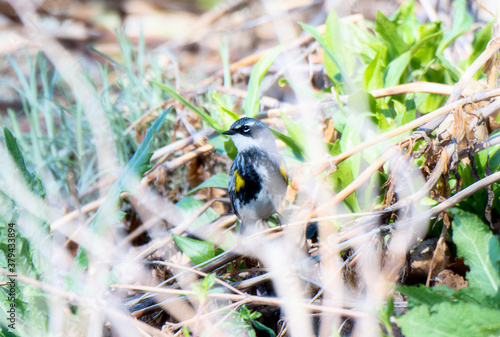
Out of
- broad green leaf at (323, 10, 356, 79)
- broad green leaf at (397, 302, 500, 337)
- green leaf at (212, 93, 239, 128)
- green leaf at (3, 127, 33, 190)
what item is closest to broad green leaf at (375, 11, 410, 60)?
broad green leaf at (323, 10, 356, 79)

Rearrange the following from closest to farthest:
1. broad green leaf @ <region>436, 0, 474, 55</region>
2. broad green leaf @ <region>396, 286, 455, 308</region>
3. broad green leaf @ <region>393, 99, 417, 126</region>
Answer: broad green leaf @ <region>396, 286, 455, 308</region>, broad green leaf @ <region>393, 99, 417, 126</region>, broad green leaf @ <region>436, 0, 474, 55</region>

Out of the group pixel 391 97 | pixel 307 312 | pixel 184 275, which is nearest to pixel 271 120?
pixel 391 97

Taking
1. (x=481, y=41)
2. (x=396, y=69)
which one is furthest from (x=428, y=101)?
(x=481, y=41)

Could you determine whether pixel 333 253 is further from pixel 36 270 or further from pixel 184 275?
pixel 36 270

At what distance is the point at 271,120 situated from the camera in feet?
10.6

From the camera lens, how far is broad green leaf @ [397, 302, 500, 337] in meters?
1.50

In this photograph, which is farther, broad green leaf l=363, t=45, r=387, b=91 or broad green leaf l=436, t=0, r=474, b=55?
broad green leaf l=436, t=0, r=474, b=55

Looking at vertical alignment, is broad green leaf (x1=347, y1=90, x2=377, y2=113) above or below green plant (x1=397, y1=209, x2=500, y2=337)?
above

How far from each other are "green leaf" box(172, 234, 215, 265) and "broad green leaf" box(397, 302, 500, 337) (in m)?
1.10

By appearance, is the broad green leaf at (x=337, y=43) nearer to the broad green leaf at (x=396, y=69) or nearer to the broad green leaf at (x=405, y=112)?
the broad green leaf at (x=396, y=69)

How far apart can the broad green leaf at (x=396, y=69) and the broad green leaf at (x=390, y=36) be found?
150 millimetres

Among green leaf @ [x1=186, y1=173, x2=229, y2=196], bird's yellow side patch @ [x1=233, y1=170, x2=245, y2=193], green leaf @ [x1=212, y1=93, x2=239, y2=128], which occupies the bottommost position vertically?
green leaf @ [x1=186, y1=173, x2=229, y2=196]

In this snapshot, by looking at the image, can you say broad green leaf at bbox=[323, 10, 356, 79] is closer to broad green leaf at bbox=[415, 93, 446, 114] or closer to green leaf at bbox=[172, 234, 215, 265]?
broad green leaf at bbox=[415, 93, 446, 114]

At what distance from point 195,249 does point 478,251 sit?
1.34m
